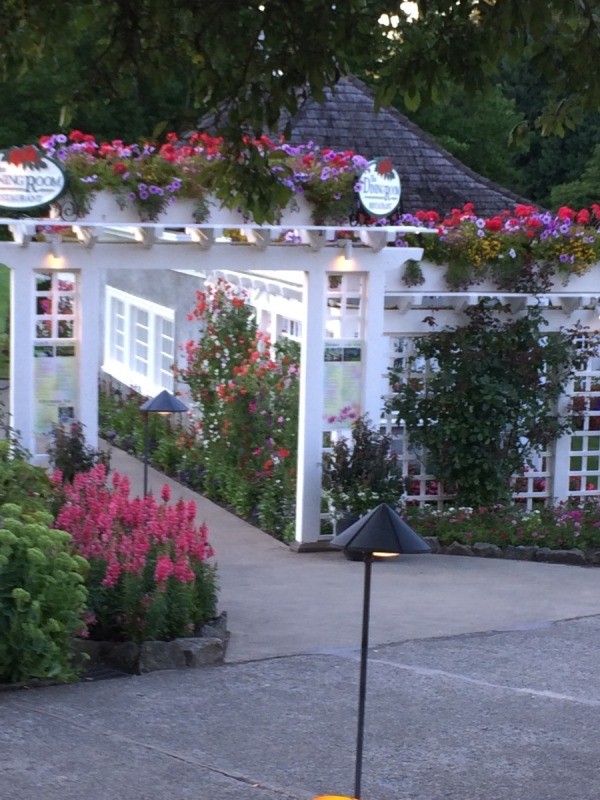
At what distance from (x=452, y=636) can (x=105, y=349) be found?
450 inches

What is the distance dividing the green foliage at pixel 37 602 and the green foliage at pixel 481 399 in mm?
5071

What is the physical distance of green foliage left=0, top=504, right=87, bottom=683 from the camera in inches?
267

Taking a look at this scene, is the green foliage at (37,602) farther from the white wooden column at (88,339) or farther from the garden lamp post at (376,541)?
the white wooden column at (88,339)

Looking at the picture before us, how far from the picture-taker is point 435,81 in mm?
5984

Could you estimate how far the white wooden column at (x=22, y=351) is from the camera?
1012cm

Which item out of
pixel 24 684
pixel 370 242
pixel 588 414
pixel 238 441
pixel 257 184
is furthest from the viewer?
pixel 238 441

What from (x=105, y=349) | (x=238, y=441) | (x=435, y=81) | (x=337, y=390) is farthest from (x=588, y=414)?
(x=105, y=349)

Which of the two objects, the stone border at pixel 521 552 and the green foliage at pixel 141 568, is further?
the stone border at pixel 521 552

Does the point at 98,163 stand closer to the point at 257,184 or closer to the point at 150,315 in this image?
the point at 257,184

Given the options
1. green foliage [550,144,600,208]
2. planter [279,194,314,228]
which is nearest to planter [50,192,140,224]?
planter [279,194,314,228]

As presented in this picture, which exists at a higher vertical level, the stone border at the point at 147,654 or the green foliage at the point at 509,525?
the green foliage at the point at 509,525

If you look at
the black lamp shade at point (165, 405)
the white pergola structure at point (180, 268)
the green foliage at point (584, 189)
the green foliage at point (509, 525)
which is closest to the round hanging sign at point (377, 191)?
the white pergola structure at point (180, 268)

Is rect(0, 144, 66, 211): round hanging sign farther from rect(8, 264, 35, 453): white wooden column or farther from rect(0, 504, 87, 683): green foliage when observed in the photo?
rect(0, 504, 87, 683): green foliage

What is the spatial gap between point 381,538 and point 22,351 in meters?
5.38
